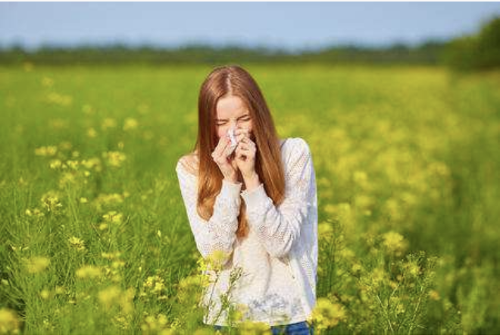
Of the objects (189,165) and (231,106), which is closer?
(231,106)

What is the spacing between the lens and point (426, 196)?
7105 mm

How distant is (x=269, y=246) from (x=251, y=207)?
15 cm

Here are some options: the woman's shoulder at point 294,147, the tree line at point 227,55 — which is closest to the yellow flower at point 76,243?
the woman's shoulder at point 294,147

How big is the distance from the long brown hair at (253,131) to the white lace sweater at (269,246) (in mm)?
56

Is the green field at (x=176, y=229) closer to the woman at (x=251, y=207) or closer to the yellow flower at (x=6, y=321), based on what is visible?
the yellow flower at (x=6, y=321)

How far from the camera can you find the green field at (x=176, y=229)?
8.59 feet

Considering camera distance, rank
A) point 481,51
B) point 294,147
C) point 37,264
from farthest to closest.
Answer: point 481,51
point 294,147
point 37,264

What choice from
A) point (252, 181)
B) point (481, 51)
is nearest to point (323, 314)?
point (252, 181)

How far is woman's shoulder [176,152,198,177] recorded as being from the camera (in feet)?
9.61

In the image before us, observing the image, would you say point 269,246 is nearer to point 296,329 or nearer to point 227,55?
point 296,329

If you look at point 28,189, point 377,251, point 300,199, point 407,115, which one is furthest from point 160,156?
point 407,115

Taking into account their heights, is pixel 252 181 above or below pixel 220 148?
below

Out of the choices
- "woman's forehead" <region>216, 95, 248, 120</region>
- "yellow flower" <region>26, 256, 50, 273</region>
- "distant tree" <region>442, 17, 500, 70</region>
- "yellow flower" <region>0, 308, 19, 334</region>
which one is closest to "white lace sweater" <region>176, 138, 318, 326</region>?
"woman's forehead" <region>216, 95, 248, 120</region>

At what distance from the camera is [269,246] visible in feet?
→ 8.64
